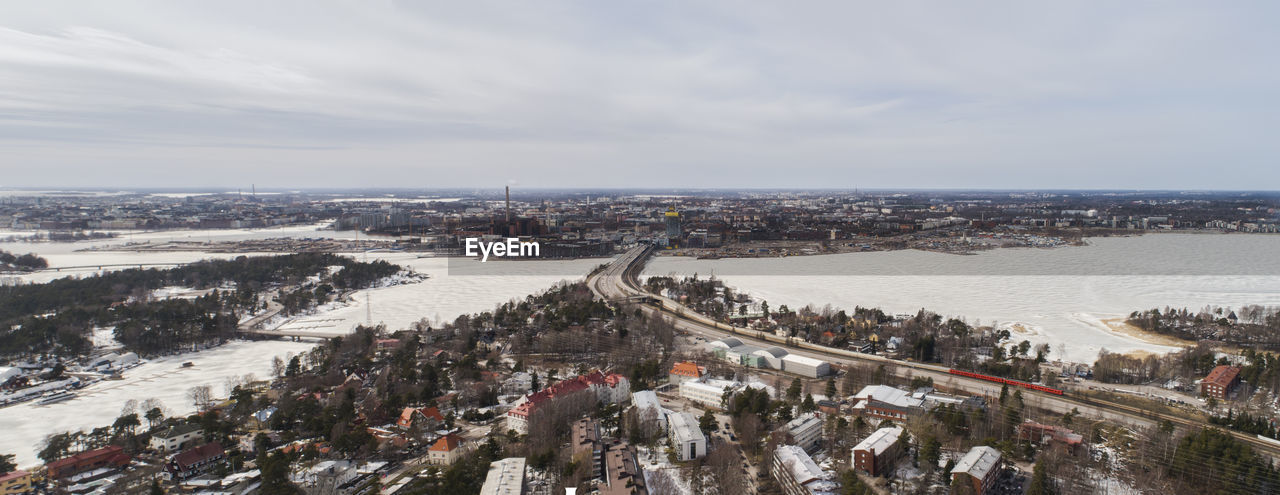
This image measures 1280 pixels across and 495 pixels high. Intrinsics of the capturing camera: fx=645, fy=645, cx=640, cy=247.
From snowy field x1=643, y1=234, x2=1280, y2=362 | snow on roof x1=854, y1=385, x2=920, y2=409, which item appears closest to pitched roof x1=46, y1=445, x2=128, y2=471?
snow on roof x1=854, y1=385, x2=920, y2=409

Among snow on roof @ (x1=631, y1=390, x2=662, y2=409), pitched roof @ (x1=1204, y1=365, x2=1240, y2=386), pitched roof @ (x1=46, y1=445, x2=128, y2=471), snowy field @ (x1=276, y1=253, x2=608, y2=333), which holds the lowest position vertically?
snowy field @ (x1=276, y1=253, x2=608, y2=333)

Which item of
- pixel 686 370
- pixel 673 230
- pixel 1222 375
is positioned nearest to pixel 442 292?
pixel 686 370

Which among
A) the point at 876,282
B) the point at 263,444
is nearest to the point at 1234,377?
the point at 876,282

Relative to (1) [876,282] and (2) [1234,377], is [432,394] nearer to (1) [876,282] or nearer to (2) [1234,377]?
(2) [1234,377]

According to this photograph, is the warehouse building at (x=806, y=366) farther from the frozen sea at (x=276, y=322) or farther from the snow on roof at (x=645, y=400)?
the frozen sea at (x=276, y=322)

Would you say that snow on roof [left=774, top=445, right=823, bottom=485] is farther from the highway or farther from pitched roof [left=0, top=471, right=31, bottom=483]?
pitched roof [left=0, top=471, right=31, bottom=483]
